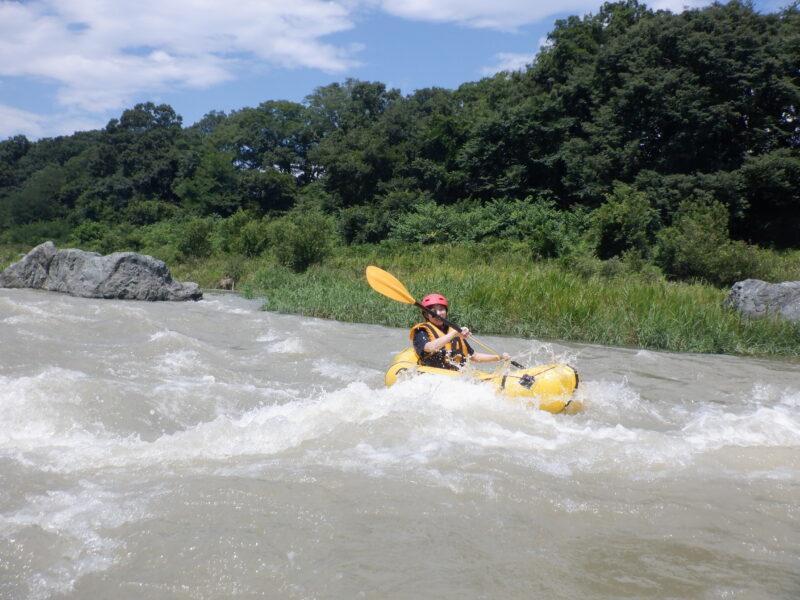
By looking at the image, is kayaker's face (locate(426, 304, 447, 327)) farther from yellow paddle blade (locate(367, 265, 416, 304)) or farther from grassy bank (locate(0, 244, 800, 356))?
grassy bank (locate(0, 244, 800, 356))

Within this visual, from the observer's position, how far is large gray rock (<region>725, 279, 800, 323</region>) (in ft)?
31.4

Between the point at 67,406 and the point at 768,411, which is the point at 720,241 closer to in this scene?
the point at 768,411

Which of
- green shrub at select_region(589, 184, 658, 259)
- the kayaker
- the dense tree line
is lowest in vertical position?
the kayaker

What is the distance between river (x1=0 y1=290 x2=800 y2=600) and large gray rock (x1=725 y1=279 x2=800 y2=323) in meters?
4.14

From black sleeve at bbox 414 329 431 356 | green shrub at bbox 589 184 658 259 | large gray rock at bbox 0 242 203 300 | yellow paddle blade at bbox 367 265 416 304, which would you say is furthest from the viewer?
green shrub at bbox 589 184 658 259

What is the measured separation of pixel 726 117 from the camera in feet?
64.4

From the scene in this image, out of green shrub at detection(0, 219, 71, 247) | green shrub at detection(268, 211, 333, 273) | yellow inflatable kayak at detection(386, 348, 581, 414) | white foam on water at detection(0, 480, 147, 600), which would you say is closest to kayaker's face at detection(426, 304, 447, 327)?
yellow inflatable kayak at detection(386, 348, 581, 414)

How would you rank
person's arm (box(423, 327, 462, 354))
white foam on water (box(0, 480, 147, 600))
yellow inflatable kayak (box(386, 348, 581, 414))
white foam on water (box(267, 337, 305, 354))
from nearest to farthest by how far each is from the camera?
white foam on water (box(0, 480, 147, 600)) < yellow inflatable kayak (box(386, 348, 581, 414)) < person's arm (box(423, 327, 462, 354)) < white foam on water (box(267, 337, 305, 354))

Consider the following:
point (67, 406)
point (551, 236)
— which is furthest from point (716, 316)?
point (551, 236)

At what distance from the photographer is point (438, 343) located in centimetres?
553

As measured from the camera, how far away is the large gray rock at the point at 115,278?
1465 cm

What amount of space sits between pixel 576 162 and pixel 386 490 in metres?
21.0

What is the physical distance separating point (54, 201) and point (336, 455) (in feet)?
156

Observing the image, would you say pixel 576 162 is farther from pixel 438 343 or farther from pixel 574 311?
pixel 438 343
